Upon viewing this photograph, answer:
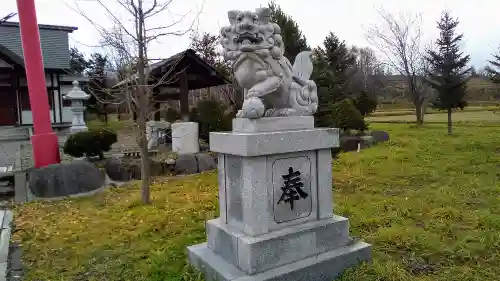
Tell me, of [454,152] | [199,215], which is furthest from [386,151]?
[199,215]

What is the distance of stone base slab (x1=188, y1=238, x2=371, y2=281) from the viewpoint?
128 inches

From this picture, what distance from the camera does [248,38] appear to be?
3408mm

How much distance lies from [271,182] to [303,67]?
4.85ft

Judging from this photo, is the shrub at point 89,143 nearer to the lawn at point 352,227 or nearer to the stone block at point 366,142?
the lawn at point 352,227

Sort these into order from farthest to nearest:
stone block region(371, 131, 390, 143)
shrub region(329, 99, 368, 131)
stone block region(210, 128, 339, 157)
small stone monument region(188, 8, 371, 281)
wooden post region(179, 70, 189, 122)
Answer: stone block region(371, 131, 390, 143) → shrub region(329, 99, 368, 131) → wooden post region(179, 70, 189, 122) → small stone monument region(188, 8, 371, 281) → stone block region(210, 128, 339, 157)

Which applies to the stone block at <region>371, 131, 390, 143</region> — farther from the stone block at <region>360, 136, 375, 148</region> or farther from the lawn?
the lawn

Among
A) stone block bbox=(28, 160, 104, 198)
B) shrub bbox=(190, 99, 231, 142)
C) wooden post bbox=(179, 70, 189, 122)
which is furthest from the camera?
wooden post bbox=(179, 70, 189, 122)

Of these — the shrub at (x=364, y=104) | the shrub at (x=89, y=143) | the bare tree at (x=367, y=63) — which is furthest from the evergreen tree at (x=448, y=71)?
the bare tree at (x=367, y=63)

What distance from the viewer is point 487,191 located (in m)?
6.76

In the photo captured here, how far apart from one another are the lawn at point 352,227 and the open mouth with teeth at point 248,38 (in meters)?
2.44

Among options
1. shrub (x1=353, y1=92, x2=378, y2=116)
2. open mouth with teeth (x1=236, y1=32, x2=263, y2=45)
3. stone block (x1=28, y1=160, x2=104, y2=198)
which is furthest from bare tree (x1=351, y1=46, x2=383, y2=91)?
open mouth with teeth (x1=236, y1=32, x2=263, y2=45)

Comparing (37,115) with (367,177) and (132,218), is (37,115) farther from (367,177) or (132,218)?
(367,177)

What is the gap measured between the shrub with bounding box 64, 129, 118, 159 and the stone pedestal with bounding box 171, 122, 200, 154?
2043 mm

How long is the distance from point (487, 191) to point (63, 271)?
23.8 feet
